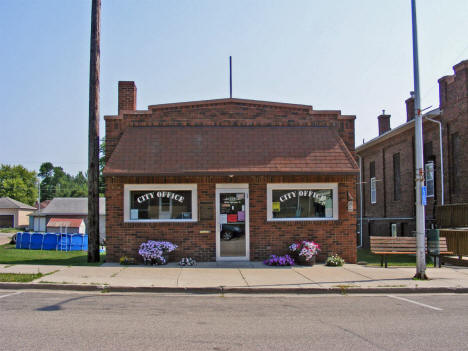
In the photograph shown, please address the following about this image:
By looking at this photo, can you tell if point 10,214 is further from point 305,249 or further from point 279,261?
point 305,249

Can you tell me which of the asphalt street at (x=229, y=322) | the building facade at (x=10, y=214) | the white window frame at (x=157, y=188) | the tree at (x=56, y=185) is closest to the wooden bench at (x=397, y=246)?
the asphalt street at (x=229, y=322)

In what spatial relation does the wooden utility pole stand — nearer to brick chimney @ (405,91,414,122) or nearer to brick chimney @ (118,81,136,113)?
brick chimney @ (118,81,136,113)

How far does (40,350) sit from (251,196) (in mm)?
9207

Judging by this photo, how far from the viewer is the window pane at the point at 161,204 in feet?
45.6

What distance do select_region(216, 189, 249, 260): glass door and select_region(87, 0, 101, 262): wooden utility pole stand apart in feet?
12.4

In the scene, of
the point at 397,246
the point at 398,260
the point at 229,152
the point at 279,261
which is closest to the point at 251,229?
the point at 279,261

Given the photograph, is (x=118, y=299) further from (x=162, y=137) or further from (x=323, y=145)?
(x=323, y=145)

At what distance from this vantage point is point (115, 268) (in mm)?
12586

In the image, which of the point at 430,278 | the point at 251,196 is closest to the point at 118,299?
the point at 251,196

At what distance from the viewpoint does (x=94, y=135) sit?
45.2 feet

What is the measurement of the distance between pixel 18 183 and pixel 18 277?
3687 inches

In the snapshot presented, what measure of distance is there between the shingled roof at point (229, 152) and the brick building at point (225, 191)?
3cm

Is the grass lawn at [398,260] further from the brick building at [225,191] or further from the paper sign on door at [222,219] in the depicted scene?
the paper sign on door at [222,219]

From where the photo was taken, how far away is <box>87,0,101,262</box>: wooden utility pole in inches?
539
